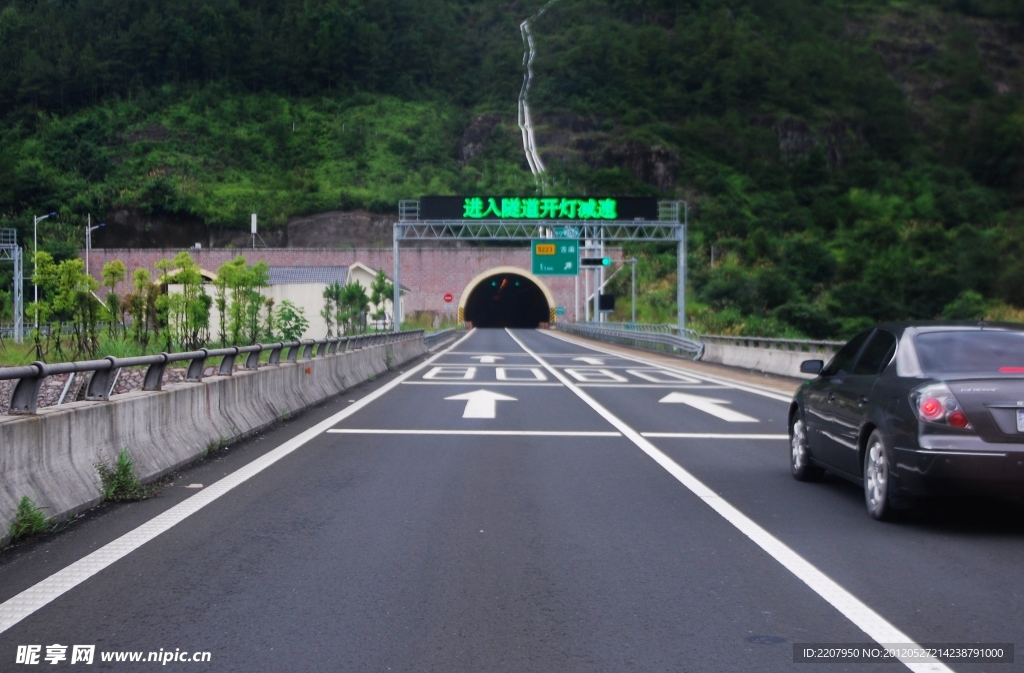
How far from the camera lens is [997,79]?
15362 centimetres

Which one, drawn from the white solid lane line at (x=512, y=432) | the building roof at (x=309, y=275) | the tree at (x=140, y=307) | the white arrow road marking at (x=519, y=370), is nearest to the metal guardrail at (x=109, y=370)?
the white solid lane line at (x=512, y=432)

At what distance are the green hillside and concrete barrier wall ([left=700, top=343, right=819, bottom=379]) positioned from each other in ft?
152

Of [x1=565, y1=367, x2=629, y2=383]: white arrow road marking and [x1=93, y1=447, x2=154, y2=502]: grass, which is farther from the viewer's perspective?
[x1=565, y1=367, x2=629, y2=383]: white arrow road marking

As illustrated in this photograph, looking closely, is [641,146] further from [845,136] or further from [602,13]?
[602,13]

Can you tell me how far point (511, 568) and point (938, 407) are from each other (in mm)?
3383

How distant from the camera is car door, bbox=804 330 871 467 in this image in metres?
9.68

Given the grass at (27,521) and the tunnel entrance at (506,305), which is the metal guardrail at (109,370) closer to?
the grass at (27,521)

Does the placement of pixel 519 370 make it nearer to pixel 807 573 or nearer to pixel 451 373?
pixel 451 373

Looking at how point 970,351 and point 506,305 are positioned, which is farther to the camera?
point 506,305

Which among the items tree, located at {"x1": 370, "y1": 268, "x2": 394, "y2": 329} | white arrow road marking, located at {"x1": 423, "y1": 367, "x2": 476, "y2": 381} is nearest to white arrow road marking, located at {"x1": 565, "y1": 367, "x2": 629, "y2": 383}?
white arrow road marking, located at {"x1": 423, "y1": 367, "x2": 476, "y2": 381}

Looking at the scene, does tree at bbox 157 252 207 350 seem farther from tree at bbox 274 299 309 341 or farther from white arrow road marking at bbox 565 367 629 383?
white arrow road marking at bbox 565 367 629 383

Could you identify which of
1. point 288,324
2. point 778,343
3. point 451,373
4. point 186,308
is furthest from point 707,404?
point 288,324

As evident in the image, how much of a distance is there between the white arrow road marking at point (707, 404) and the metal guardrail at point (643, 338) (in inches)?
734

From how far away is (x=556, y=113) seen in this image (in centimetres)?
13775
